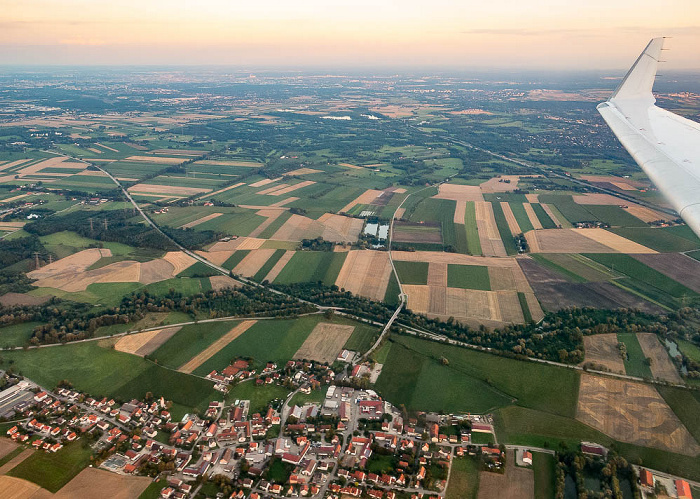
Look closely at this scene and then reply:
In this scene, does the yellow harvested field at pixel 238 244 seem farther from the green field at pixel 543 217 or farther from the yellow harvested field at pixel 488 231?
the green field at pixel 543 217

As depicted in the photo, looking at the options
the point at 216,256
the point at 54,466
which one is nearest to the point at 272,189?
the point at 216,256

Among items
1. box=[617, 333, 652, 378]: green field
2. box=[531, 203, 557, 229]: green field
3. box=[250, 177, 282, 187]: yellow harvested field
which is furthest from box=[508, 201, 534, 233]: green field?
box=[250, 177, 282, 187]: yellow harvested field

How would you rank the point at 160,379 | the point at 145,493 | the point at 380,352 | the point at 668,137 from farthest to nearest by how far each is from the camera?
the point at 380,352, the point at 160,379, the point at 668,137, the point at 145,493

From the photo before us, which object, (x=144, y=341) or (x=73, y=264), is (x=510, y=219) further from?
(x=73, y=264)

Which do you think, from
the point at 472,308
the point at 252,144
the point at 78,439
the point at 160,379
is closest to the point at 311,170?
the point at 252,144

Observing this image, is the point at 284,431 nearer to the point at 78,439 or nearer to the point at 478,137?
the point at 78,439
